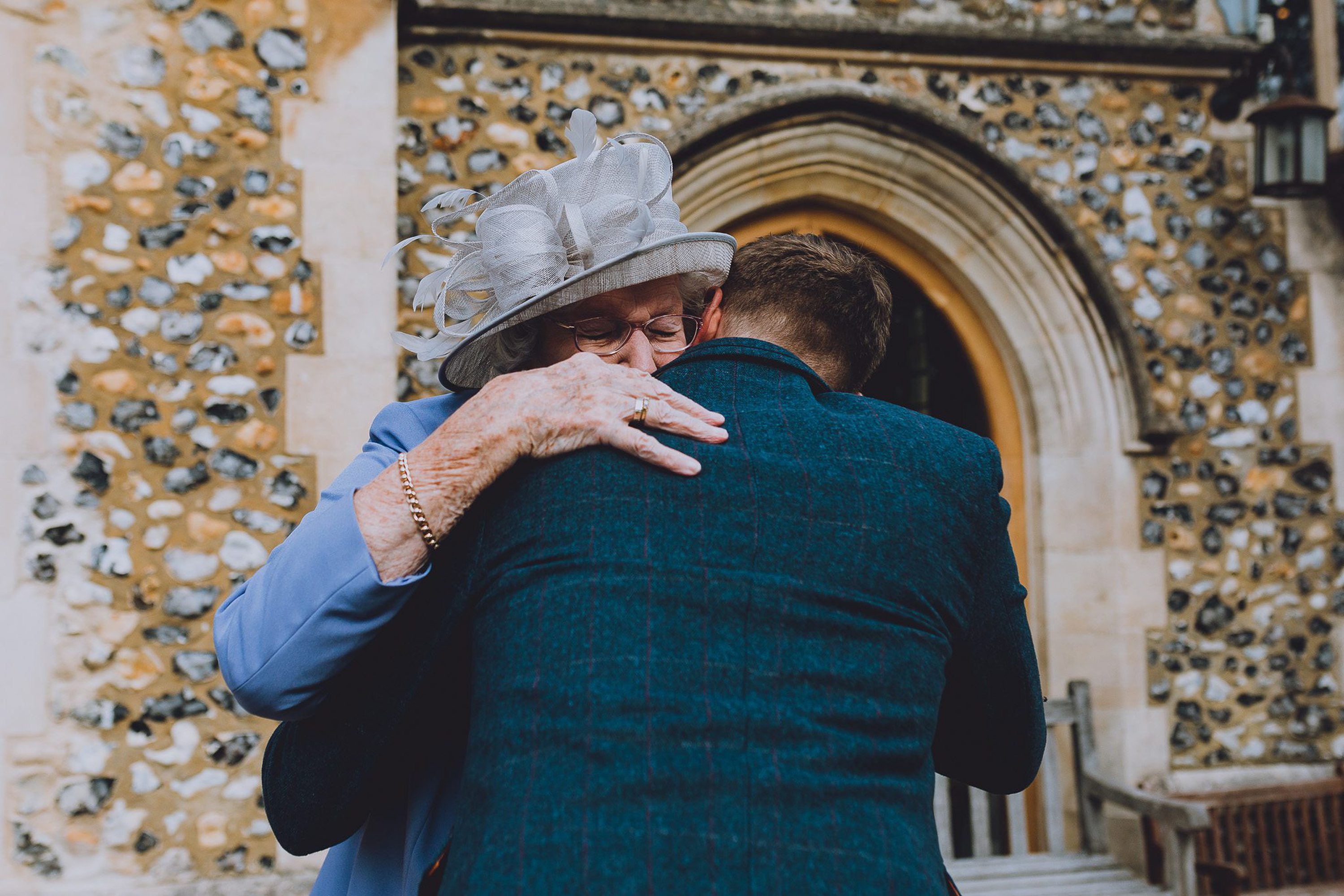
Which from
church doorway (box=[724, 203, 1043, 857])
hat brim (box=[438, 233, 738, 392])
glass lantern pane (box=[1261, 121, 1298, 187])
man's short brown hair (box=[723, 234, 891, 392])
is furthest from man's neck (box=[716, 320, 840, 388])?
glass lantern pane (box=[1261, 121, 1298, 187])

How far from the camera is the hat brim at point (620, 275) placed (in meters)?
1.27

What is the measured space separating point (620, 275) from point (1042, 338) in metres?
3.11

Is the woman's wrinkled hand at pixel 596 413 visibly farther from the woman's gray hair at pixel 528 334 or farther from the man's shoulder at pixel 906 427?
the woman's gray hair at pixel 528 334

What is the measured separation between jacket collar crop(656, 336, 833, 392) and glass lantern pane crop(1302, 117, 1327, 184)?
3.49 meters

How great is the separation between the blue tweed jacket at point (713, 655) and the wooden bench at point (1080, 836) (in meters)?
2.49

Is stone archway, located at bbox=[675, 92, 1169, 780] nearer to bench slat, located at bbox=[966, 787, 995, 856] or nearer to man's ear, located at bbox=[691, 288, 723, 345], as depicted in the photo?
bench slat, located at bbox=[966, 787, 995, 856]

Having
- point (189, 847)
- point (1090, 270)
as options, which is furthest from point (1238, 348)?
point (189, 847)

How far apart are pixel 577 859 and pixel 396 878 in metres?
0.49

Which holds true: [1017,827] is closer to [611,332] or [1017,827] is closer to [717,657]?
[611,332]

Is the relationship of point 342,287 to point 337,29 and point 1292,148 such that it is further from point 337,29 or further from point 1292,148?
point 1292,148

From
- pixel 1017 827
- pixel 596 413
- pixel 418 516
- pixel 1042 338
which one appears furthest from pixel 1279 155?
pixel 418 516

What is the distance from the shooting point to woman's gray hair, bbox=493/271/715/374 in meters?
1.39

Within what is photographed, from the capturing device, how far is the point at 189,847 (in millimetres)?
3051

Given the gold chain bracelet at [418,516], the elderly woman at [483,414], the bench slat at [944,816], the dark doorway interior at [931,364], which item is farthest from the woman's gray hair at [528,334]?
the dark doorway interior at [931,364]
